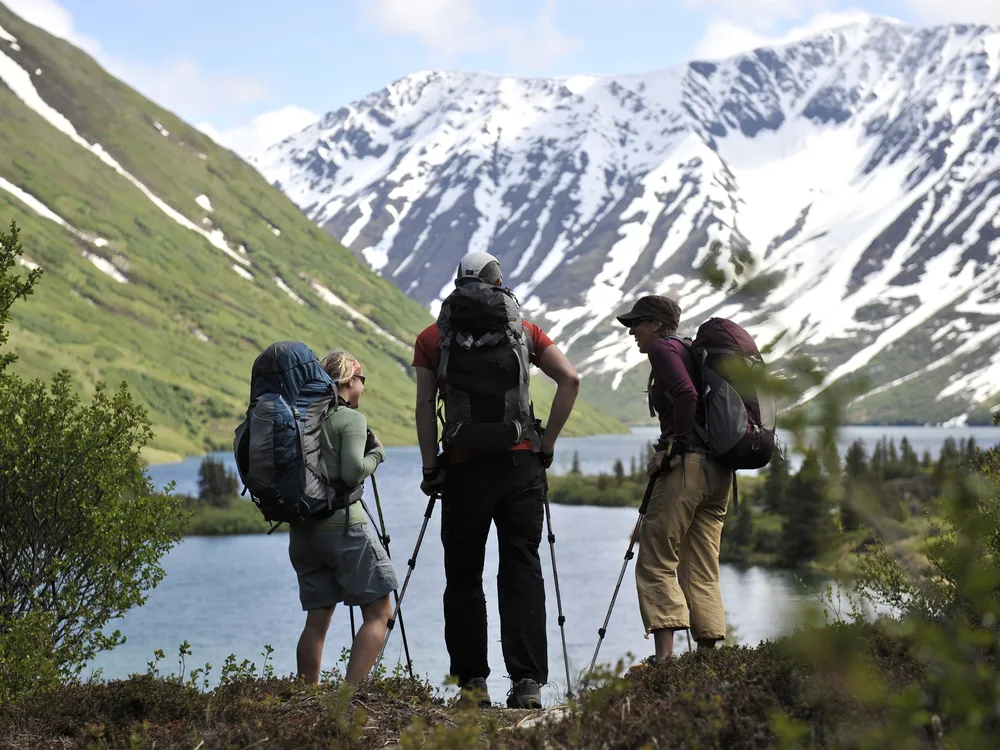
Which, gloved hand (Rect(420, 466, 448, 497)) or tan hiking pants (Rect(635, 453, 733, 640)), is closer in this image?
gloved hand (Rect(420, 466, 448, 497))

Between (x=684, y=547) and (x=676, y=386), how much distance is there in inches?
53.9

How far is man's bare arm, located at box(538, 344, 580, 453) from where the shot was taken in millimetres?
7773

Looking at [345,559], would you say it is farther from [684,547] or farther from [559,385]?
[684,547]

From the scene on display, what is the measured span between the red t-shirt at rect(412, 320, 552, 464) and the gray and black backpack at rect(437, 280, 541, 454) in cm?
22

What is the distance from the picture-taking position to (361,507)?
307 inches

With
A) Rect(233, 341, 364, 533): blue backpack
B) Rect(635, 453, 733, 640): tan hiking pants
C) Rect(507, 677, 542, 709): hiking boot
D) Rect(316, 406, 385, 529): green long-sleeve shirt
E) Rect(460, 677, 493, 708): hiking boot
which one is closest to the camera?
Rect(460, 677, 493, 708): hiking boot

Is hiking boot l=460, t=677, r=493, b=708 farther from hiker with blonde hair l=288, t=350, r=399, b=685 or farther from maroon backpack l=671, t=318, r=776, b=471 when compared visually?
maroon backpack l=671, t=318, r=776, b=471

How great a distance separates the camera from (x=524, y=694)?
24.7ft

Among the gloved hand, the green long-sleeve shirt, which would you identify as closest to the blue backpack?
the green long-sleeve shirt

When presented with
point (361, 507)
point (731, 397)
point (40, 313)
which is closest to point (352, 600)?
point (361, 507)

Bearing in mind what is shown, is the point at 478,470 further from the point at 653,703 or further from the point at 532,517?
the point at 653,703

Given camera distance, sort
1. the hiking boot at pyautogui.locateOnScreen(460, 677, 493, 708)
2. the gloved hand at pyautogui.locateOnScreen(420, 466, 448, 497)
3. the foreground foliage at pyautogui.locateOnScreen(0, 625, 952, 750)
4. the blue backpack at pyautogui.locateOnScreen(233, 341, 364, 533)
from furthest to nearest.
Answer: the gloved hand at pyautogui.locateOnScreen(420, 466, 448, 497)
the blue backpack at pyautogui.locateOnScreen(233, 341, 364, 533)
the hiking boot at pyautogui.locateOnScreen(460, 677, 493, 708)
the foreground foliage at pyautogui.locateOnScreen(0, 625, 952, 750)

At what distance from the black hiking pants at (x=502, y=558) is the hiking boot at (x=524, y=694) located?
0.37ft

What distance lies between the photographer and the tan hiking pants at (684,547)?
311 inches
